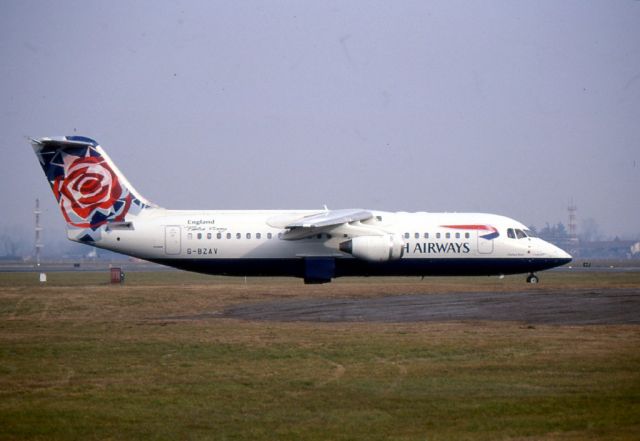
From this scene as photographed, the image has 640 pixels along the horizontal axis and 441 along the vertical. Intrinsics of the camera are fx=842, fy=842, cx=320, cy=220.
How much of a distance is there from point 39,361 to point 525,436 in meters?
10.9

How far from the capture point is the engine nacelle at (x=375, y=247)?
128 ft

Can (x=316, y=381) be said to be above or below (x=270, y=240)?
below

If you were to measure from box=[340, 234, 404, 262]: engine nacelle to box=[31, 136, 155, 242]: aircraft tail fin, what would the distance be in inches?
416

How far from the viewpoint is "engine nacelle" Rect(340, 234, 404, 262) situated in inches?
1533

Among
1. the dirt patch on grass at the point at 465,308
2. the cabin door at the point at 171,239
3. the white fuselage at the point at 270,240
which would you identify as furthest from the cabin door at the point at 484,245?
the cabin door at the point at 171,239

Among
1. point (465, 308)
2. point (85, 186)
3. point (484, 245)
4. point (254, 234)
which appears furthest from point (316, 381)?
point (484, 245)

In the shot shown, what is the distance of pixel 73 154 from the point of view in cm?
3919

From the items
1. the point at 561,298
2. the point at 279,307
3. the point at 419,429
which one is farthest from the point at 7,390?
the point at 561,298

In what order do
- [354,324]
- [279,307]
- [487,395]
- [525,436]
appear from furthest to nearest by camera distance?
[279,307] < [354,324] < [487,395] < [525,436]

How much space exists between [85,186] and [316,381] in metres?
26.7

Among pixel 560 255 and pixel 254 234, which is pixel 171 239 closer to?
pixel 254 234

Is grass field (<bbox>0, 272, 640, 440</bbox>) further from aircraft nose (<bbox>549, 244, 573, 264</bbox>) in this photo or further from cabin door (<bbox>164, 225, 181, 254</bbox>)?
aircraft nose (<bbox>549, 244, 573, 264</bbox>)

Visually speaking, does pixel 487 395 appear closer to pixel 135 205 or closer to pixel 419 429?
pixel 419 429

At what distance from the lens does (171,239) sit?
130ft
